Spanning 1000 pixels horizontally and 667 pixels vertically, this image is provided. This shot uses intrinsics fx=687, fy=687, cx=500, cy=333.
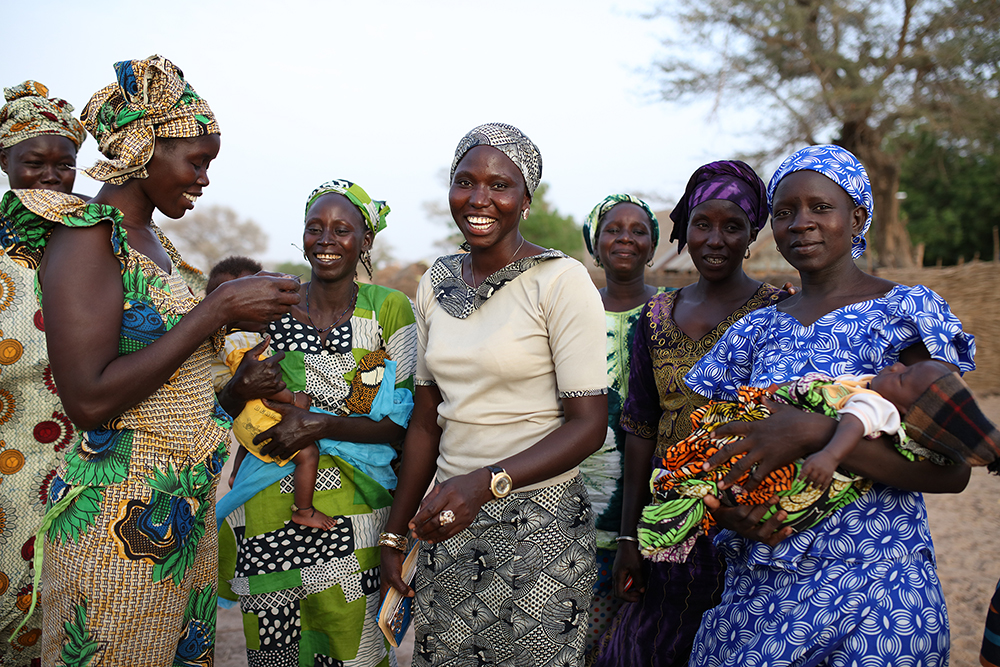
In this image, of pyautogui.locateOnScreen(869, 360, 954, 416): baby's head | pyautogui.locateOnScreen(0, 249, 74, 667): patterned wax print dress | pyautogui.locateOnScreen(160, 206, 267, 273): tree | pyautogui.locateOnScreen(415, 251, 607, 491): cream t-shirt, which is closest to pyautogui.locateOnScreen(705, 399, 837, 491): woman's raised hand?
pyautogui.locateOnScreen(869, 360, 954, 416): baby's head

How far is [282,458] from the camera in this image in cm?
266

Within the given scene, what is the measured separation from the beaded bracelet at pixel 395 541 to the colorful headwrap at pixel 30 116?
110 inches

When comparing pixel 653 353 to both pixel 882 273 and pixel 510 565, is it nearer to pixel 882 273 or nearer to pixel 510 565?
pixel 510 565

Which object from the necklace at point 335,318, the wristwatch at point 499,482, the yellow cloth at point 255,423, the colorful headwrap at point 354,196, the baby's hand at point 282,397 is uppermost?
the colorful headwrap at point 354,196

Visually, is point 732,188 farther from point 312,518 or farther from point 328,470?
point 312,518

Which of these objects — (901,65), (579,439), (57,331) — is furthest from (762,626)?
(901,65)

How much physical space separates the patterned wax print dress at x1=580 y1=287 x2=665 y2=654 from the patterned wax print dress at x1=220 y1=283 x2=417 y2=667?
0.94 m

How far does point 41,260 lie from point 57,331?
30cm

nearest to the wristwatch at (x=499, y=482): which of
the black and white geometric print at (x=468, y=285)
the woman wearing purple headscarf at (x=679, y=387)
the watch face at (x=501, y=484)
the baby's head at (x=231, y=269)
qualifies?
the watch face at (x=501, y=484)

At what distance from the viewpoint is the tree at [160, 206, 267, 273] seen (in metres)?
35.5

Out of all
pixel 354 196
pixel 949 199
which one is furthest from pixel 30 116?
pixel 949 199

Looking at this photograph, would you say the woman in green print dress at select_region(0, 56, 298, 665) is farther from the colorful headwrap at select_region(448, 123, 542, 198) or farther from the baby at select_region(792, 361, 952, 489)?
the baby at select_region(792, 361, 952, 489)

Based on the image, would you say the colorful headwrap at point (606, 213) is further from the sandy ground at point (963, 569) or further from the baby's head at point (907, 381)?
the sandy ground at point (963, 569)

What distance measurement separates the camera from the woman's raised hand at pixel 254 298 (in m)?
2.02
